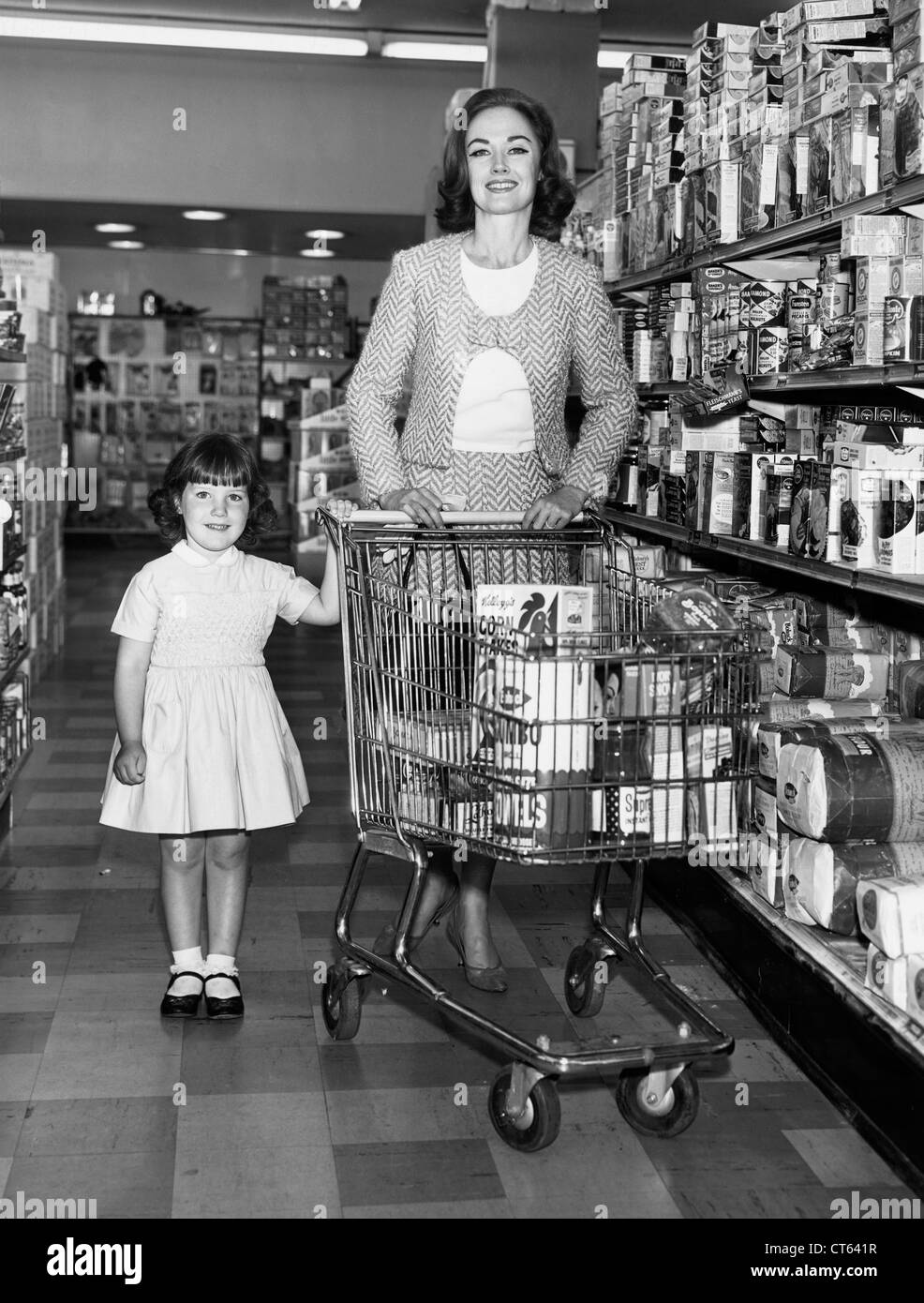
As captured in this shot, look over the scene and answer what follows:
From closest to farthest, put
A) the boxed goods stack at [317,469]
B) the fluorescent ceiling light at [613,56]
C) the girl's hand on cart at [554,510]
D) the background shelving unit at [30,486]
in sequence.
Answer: the girl's hand on cart at [554,510], the background shelving unit at [30,486], the fluorescent ceiling light at [613,56], the boxed goods stack at [317,469]

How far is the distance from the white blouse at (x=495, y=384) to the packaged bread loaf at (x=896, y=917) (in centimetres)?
123

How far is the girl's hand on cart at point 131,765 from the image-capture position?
10.1ft

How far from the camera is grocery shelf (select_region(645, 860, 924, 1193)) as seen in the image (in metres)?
2.56

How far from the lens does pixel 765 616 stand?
3992mm

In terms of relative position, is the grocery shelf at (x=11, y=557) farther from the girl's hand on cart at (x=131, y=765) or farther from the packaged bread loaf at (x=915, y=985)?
the packaged bread loaf at (x=915, y=985)

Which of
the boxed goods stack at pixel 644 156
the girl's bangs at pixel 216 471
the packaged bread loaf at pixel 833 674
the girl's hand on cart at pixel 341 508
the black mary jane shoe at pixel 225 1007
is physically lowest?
the black mary jane shoe at pixel 225 1007

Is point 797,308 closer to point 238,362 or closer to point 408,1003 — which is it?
point 408,1003

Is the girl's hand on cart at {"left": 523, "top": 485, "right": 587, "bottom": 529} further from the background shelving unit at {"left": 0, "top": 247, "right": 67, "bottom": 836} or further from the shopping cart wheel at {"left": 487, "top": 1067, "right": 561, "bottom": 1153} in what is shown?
the background shelving unit at {"left": 0, "top": 247, "right": 67, "bottom": 836}

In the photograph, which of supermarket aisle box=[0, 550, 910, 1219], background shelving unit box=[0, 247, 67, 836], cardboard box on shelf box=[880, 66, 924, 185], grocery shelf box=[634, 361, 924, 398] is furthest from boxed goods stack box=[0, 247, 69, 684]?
cardboard box on shelf box=[880, 66, 924, 185]

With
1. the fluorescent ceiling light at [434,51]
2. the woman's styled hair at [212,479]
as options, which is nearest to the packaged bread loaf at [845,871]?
the woman's styled hair at [212,479]

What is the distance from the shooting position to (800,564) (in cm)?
350

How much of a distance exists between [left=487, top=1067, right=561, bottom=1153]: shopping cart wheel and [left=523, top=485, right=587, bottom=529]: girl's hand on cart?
1051 mm

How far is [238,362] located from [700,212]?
37.9 feet

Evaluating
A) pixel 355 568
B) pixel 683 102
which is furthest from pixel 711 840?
pixel 683 102
